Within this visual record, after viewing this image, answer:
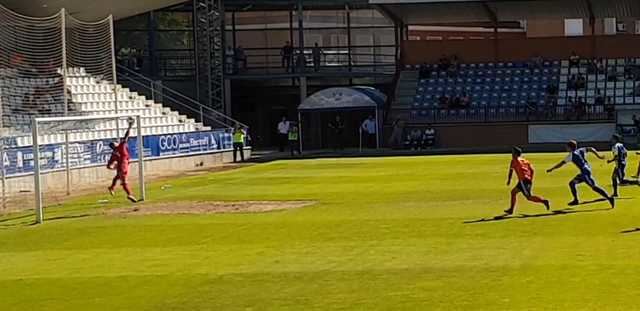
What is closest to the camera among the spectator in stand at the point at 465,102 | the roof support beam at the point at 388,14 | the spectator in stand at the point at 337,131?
the spectator in stand at the point at 465,102

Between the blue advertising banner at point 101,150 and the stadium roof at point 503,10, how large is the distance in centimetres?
1430

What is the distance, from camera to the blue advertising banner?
102ft

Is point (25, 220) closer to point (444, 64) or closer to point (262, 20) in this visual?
point (262, 20)

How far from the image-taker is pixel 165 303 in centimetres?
1264

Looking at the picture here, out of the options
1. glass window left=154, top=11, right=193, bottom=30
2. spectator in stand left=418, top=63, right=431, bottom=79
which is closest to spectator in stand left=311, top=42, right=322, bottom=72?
spectator in stand left=418, top=63, right=431, bottom=79

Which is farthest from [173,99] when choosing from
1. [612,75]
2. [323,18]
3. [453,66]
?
[612,75]

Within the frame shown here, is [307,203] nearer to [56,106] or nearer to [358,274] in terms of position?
[358,274]

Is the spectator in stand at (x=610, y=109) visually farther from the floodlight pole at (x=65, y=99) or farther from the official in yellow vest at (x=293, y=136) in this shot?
the floodlight pole at (x=65, y=99)

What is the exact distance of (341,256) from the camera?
1600 centimetres

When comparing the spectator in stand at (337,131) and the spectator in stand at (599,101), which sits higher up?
the spectator in stand at (599,101)

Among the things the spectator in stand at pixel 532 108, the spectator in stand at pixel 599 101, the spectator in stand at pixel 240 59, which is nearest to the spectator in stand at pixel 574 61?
the spectator in stand at pixel 599 101

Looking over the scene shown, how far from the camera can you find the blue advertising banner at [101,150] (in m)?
31.2

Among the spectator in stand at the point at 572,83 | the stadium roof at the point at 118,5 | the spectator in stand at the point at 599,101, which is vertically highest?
the stadium roof at the point at 118,5

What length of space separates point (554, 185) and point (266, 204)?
785cm
